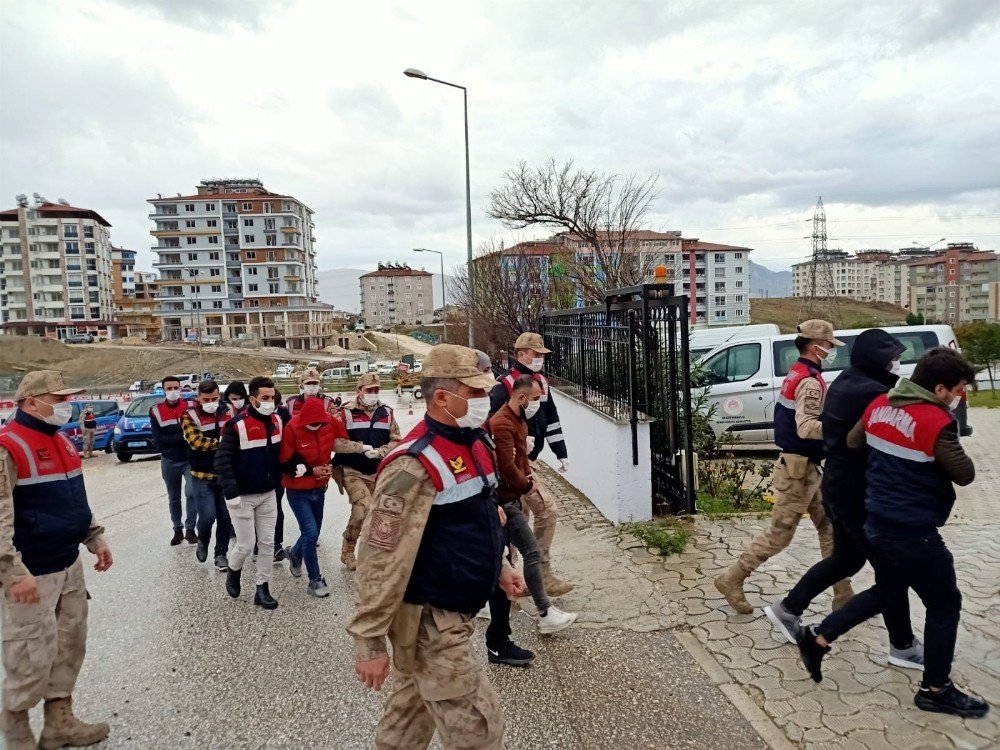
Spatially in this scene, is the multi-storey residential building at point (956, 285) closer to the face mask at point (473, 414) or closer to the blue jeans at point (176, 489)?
the blue jeans at point (176, 489)

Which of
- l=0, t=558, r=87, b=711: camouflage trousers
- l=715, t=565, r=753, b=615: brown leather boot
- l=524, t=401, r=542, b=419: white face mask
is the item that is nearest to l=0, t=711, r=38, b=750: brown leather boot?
l=0, t=558, r=87, b=711: camouflage trousers

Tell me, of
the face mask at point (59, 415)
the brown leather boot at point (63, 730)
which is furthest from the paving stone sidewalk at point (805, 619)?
the face mask at point (59, 415)

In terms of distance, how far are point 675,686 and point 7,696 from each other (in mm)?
3503

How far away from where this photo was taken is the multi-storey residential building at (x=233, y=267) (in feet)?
296

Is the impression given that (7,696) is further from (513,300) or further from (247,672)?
(513,300)

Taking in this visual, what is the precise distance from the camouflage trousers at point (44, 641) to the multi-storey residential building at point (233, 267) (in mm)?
90351

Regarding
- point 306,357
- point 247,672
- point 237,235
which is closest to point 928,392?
point 247,672

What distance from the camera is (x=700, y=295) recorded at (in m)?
100

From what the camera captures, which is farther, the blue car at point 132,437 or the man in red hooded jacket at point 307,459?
the blue car at point 132,437

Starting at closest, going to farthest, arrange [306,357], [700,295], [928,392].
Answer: [928,392] < [306,357] < [700,295]

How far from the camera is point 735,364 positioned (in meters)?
11.5

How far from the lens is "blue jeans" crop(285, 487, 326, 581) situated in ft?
19.4

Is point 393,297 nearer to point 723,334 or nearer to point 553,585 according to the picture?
point 723,334

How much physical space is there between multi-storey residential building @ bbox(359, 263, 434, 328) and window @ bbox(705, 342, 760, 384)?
12859cm
